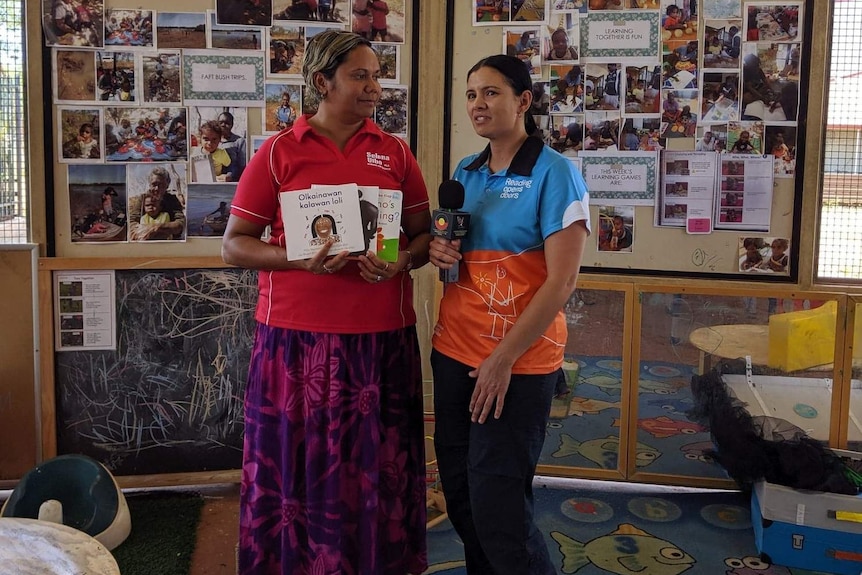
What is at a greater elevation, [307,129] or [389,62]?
[389,62]

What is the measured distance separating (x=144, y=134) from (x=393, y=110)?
1.02 meters

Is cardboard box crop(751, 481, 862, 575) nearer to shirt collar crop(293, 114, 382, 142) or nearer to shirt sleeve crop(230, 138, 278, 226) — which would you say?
shirt collar crop(293, 114, 382, 142)

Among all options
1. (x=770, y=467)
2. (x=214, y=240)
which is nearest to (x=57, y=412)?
(x=214, y=240)

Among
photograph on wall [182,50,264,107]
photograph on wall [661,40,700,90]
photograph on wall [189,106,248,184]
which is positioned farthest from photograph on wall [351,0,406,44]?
photograph on wall [661,40,700,90]

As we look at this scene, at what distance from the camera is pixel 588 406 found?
3.18 metres

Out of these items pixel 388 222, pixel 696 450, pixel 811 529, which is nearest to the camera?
pixel 388 222

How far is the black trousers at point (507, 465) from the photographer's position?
1.88 metres

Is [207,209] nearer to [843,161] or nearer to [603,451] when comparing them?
[603,451]

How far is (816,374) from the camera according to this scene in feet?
9.78

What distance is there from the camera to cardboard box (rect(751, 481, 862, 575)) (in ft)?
8.21

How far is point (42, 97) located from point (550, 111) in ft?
6.68

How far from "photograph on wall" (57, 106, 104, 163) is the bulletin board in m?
1.44

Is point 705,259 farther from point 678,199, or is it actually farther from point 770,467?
point 770,467

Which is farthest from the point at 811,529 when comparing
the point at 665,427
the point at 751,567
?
the point at 665,427
